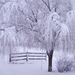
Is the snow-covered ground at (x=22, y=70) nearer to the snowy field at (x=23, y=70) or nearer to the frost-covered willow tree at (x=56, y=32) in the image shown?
the snowy field at (x=23, y=70)

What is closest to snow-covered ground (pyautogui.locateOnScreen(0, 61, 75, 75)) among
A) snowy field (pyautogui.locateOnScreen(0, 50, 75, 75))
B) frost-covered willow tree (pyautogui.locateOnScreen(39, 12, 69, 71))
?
snowy field (pyautogui.locateOnScreen(0, 50, 75, 75))

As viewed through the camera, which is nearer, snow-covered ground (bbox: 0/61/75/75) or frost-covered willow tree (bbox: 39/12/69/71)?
frost-covered willow tree (bbox: 39/12/69/71)

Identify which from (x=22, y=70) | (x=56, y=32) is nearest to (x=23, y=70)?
(x=22, y=70)

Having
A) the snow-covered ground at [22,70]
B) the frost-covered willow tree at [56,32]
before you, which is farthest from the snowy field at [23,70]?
the frost-covered willow tree at [56,32]

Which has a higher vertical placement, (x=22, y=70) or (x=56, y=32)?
(x=56, y=32)

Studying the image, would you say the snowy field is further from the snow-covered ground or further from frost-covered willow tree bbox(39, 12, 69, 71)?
frost-covered willow tree bbox(39, 12, 69, 71)

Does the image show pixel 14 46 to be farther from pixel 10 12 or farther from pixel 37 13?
pixel 37 13

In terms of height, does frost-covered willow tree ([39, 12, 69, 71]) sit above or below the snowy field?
above

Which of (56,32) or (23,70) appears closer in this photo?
(56,32)

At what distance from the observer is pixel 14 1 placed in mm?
5086

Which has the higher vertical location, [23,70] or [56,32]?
[56,32]

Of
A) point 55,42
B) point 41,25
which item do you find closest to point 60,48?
point 55,42

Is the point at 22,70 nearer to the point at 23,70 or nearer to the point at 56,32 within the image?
the point at 23,70

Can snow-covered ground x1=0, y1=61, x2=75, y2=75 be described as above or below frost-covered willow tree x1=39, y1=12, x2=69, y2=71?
below
